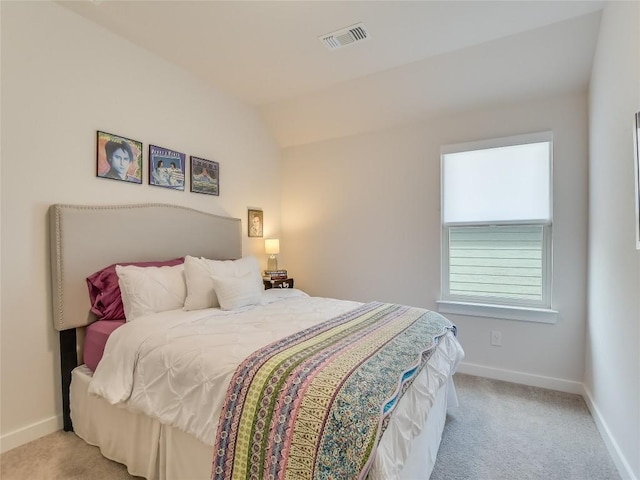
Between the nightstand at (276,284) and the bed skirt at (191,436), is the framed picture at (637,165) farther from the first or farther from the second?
the nightstand at (276,284)

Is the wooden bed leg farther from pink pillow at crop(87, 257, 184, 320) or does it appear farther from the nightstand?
the nightstand

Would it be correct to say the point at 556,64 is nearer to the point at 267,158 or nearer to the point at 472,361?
the point at 472,361

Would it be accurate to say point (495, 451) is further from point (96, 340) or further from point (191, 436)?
point (96, 340)

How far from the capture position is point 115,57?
2.52m

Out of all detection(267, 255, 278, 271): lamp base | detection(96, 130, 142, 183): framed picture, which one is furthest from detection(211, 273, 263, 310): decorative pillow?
detection(267, 255, 278, 271): lamp base

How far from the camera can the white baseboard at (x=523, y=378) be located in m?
2.71

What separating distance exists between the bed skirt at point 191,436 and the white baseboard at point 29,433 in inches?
6.9

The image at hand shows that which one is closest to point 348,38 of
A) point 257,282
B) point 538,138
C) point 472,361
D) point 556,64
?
point 556,64

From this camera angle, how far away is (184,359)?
1556 millimetres

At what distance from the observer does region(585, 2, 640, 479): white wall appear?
5.47 feet

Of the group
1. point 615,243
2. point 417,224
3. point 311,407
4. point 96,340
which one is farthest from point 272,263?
Answer: point 615,243

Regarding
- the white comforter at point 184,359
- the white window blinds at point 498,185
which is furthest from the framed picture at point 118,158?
the white window blinds at point 498,185

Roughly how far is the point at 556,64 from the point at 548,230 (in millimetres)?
1332

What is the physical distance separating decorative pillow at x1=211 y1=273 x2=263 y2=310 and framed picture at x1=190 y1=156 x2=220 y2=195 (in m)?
1.21
